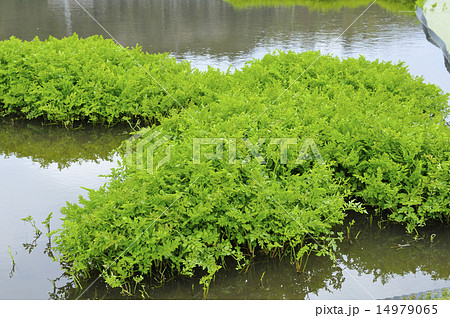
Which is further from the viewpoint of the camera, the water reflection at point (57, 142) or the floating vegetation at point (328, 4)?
the floating vegetation at point (328, 4)

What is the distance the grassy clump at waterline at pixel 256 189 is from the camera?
3971mm

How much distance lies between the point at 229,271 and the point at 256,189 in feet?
2.33

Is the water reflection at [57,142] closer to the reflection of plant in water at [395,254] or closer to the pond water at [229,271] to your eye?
the pond water at [229,271]

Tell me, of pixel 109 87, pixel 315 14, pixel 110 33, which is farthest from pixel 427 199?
pixel 315 14

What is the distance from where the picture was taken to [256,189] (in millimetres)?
4262

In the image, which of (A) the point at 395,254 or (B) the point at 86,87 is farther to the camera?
(B) the point at 86,87

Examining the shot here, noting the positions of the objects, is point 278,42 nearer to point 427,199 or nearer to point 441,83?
point 441,83

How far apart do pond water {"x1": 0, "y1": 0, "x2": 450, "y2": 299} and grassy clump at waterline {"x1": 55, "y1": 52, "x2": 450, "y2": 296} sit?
18cm

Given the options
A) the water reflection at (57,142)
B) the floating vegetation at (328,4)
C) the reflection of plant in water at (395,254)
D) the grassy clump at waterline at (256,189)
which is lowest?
the reflection of plant in water at (395,254)

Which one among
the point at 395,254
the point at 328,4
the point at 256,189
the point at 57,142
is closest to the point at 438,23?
the point at 328,4

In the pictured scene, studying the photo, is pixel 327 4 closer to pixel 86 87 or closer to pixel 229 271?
pixel 86 87

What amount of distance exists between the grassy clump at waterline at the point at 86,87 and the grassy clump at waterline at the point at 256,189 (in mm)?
1631

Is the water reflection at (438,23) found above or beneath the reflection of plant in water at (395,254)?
above
